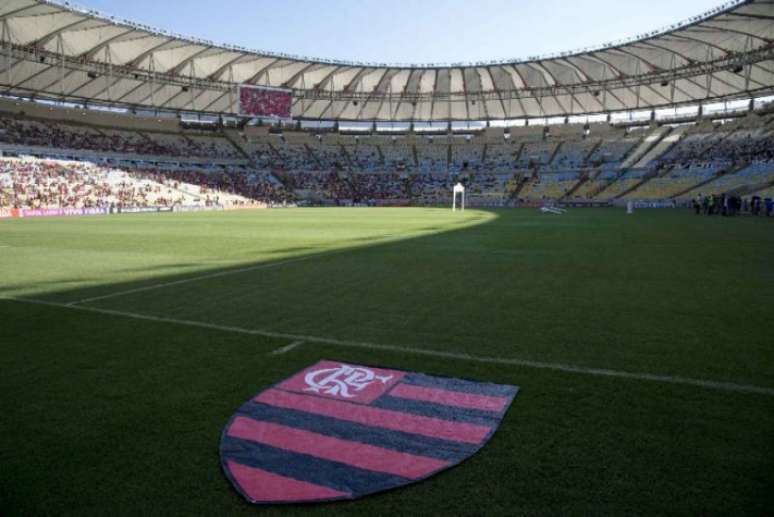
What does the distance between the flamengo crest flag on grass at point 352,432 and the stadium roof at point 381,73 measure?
45953 millimetres

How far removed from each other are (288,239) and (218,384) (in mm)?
15258

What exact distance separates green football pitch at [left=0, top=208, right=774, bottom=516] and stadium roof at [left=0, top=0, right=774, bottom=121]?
40543 millimetres

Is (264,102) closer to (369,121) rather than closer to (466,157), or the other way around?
(369,121)

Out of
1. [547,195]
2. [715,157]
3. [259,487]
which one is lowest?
[259,487]

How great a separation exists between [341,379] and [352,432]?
1.10m

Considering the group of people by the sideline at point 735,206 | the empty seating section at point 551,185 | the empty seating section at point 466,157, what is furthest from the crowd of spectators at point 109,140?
the group of people by the sideline at point 735,206

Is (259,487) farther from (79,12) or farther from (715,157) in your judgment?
(715,157)

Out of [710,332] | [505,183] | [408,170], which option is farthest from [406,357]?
[408,170]

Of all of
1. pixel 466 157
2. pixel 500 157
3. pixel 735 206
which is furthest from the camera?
pixel 466 157

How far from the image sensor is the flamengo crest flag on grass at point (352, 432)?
3.07 metres

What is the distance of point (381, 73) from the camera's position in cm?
6525

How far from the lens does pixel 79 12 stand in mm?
39938

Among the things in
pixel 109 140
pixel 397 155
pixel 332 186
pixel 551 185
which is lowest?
pixel 332 186

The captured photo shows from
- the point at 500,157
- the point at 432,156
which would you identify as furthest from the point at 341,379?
the point at 432,156
